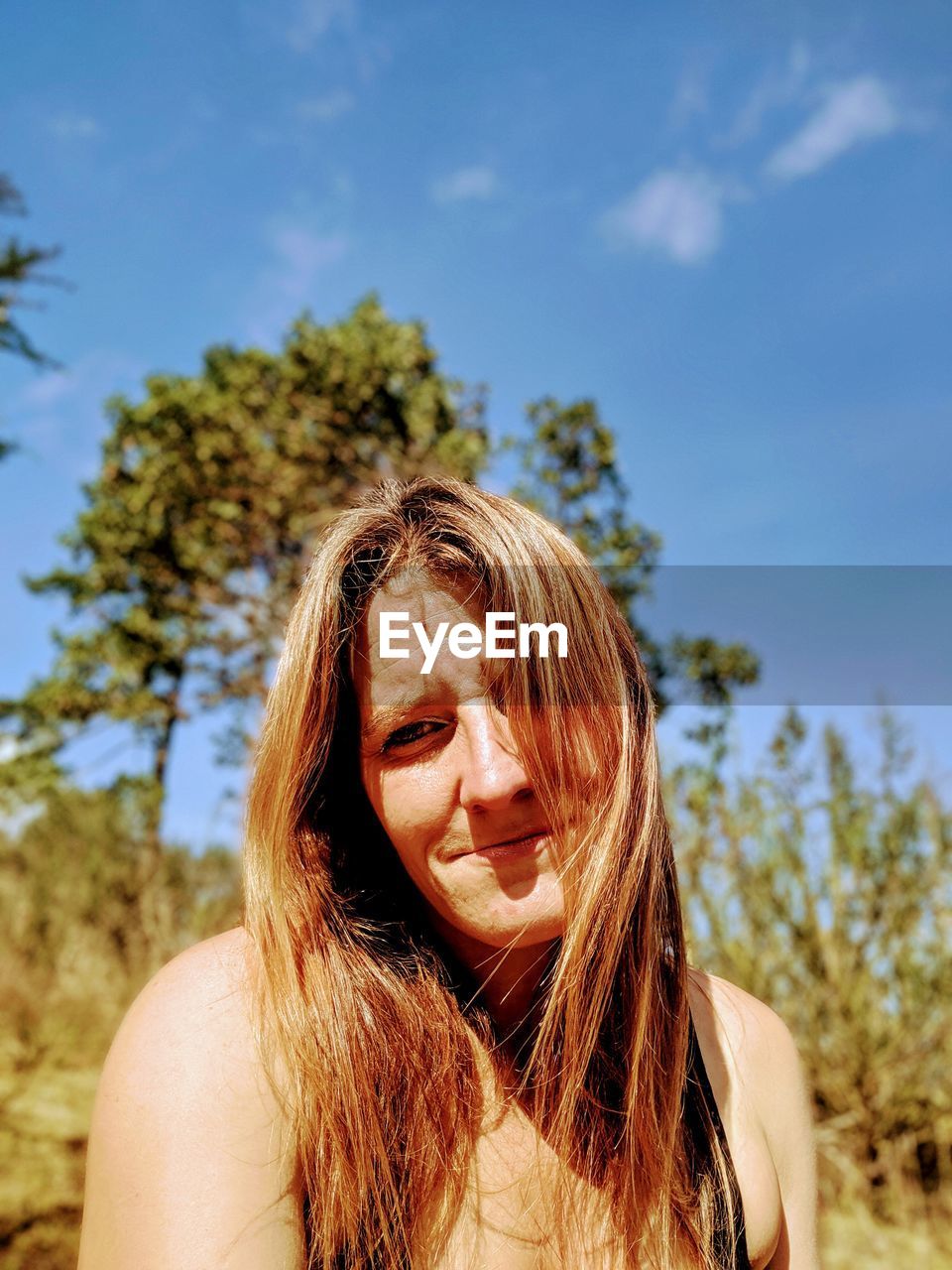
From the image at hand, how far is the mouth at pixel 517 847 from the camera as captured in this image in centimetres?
137

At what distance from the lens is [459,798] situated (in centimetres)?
137

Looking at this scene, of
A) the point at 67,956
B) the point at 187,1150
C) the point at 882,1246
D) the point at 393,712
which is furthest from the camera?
the point at 67,956

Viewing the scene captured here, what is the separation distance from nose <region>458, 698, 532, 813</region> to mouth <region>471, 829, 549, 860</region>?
6 centimetres

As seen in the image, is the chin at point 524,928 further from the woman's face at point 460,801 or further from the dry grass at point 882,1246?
the dry grass at point 882,1246

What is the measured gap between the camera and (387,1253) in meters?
1.25

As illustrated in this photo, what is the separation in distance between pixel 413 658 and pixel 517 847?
0.34 metres

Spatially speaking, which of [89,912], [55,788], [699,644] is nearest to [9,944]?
[89,912]

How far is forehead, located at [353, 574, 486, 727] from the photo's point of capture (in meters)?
1.42

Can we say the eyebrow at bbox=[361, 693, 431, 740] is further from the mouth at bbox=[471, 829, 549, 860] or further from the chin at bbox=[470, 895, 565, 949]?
the chin at bbox=[470, 895, 565, 949]

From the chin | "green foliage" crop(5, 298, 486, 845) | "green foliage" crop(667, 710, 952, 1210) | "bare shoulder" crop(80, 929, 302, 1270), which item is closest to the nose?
the chin

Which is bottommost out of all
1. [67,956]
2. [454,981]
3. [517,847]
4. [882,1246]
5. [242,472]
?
[882,1246]

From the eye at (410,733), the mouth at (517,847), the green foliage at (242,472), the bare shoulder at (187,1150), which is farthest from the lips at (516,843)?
the green foliage at (242,472)

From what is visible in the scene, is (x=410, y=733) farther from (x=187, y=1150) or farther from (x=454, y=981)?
(x=187, y=1150)

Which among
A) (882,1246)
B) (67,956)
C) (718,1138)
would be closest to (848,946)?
(882,1246)
